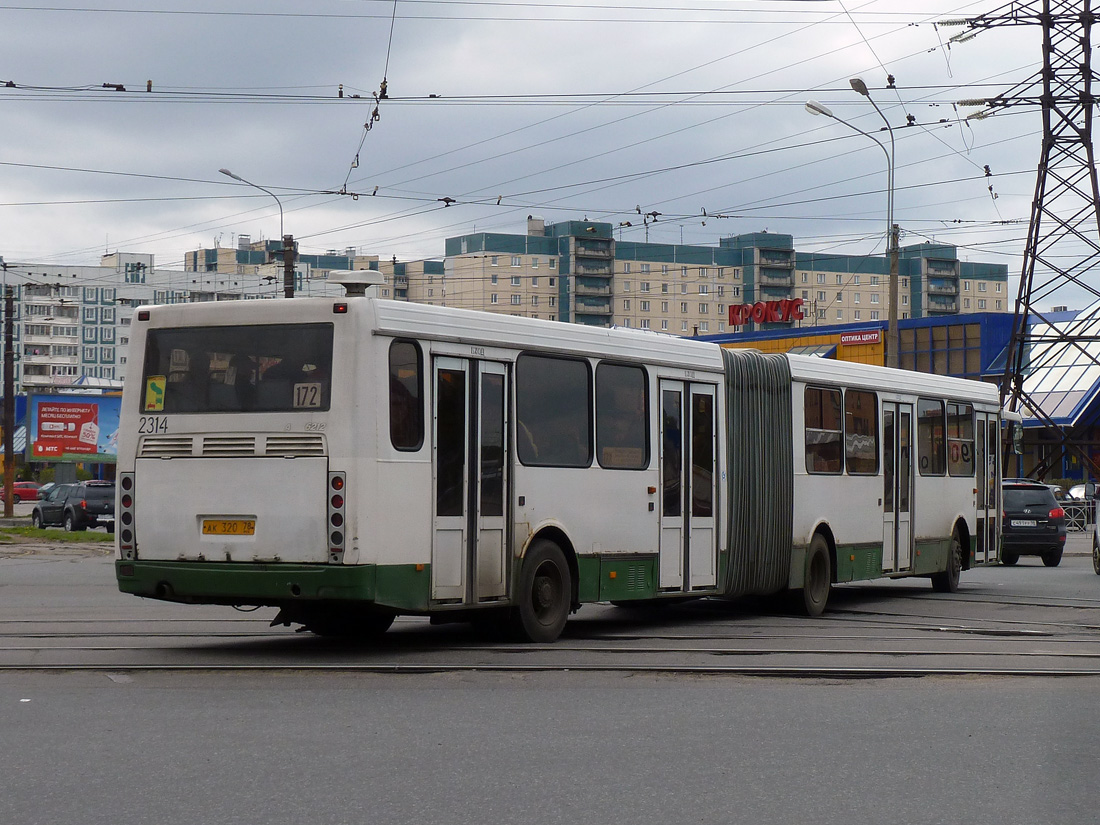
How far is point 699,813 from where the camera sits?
231 inches

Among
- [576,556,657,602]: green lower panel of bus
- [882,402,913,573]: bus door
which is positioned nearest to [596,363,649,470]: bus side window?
[576,556,657,602]: green lower panel of bus

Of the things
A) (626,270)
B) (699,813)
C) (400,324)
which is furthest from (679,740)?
(626,270)

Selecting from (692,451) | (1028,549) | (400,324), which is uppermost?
(400,324)

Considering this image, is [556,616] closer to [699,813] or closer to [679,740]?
[679,740]

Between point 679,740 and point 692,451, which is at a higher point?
point 692,451

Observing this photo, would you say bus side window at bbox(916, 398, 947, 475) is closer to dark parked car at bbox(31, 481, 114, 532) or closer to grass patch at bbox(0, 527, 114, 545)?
grass patch at bbox(0, 527, 114, 545)

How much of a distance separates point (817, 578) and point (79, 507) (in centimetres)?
2974

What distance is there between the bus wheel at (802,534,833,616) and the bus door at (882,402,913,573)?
1.55 metres

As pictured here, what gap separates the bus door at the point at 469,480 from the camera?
442 inches

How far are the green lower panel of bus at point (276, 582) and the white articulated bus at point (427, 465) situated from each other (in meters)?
0.02

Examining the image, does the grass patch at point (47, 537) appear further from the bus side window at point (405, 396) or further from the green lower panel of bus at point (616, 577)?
the bus side window at point (405, 396)

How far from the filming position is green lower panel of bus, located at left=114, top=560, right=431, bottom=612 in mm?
10523

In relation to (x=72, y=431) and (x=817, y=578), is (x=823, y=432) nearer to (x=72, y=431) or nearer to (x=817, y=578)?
(x=817, y=578)

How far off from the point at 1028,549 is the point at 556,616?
1833cm
